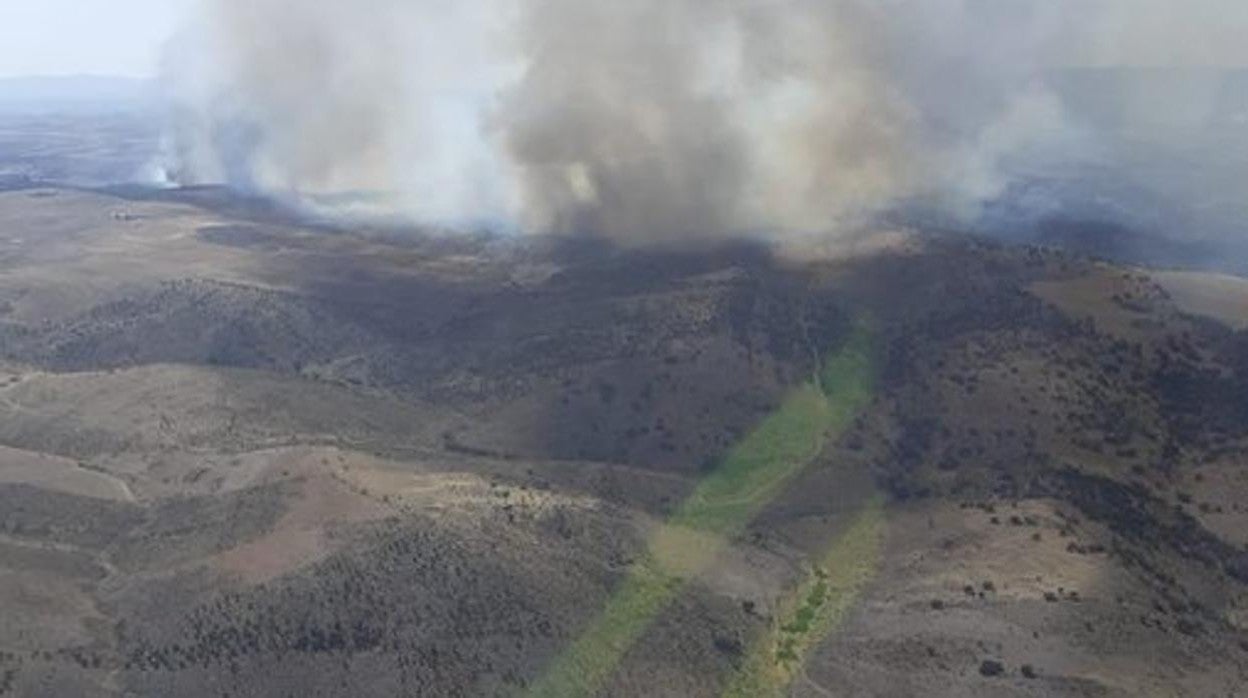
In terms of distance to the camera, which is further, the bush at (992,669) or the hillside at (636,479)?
the hillside at (636,479)

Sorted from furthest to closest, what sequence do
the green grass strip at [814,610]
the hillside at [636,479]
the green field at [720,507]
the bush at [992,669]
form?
1. the green grass strip at [814,610]
2. the hillside at [636,479]
3. the bush at [992,669]
4. the green field at [720,507]

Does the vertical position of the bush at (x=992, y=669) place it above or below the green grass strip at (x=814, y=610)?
above

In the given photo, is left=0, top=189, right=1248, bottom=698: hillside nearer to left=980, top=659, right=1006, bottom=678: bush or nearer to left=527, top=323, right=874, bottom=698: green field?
left=980, top=659, right=1006, bottom=678: bush

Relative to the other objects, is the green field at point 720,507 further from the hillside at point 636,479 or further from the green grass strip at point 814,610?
the green grass strip at point 814,610

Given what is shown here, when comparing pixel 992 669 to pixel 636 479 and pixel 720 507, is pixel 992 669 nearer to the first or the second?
pixel 720 507

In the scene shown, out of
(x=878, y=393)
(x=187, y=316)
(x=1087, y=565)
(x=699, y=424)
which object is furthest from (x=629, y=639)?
(x=187, y=316)

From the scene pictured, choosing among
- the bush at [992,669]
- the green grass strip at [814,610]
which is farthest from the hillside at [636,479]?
the green grass strip at [814,610]

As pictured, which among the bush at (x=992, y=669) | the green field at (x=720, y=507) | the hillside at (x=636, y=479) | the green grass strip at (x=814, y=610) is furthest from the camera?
the green grass strip at (x=814, y=610)

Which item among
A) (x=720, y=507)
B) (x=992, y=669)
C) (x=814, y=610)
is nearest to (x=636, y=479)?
(x=720, y=507)

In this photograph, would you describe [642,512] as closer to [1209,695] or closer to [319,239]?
[1209,695]
